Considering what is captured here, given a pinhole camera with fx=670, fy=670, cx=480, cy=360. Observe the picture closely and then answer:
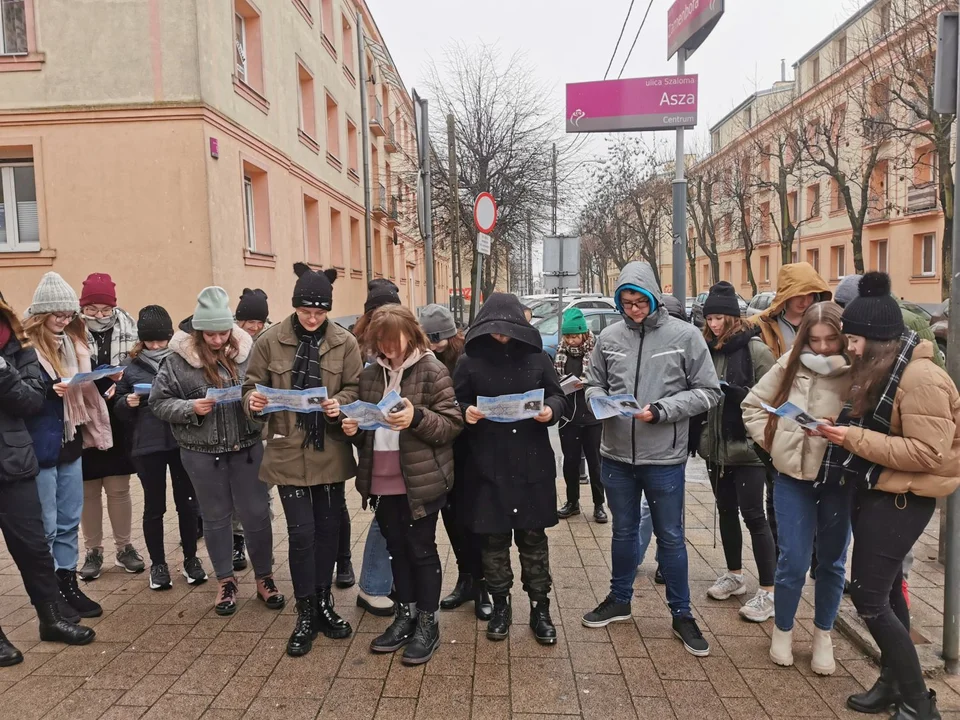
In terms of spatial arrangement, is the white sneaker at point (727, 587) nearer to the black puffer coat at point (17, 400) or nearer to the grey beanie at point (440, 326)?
the grey beanie at point (440, 326)

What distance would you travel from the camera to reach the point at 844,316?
299 cm

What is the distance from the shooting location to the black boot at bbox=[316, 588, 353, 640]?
384 cm

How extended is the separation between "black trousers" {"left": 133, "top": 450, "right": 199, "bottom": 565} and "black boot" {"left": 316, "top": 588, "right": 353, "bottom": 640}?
1340mm

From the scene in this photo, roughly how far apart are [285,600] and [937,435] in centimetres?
373

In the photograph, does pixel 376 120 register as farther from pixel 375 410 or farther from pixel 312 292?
pixel 375 410

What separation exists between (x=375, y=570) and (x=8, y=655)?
198cm

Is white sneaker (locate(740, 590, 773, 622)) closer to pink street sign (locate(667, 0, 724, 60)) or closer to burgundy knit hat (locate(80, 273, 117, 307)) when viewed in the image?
burgundy knit hat (locate(80, 273, 117, 307))

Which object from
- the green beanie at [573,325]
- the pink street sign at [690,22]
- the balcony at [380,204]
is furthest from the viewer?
the balcony at [380,204]

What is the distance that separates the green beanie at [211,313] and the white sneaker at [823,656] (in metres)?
3.71

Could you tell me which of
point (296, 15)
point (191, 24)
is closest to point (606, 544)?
point (191, 24)

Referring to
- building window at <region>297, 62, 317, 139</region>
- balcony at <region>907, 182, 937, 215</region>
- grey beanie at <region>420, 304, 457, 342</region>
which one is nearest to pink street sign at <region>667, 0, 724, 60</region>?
grey beanie at <region>420, 304, 457, 342</region>

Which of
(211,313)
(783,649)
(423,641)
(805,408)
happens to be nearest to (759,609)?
(783,649)

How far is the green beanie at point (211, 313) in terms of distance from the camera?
4.00 meters

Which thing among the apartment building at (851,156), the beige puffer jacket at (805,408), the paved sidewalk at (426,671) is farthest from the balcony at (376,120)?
the beige puffer jacket at (805,408)
